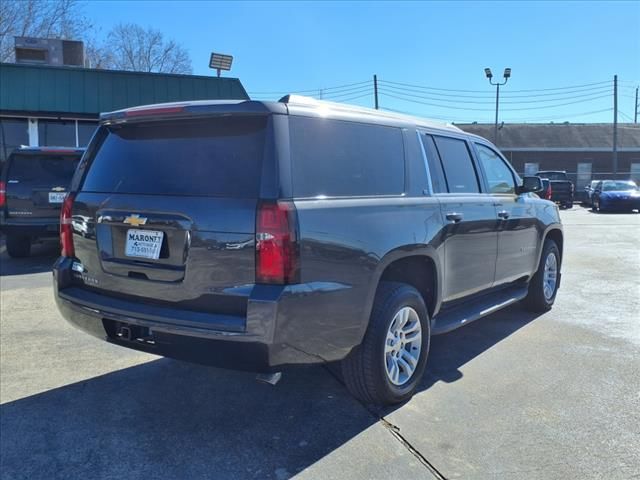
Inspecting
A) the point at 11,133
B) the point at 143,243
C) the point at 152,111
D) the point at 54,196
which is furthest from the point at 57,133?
the point at 143,243

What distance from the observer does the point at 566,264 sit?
31.5 ft

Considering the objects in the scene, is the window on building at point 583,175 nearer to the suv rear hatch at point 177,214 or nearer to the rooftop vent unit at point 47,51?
the rooftop vent unit at point 47,51

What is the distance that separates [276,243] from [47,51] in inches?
696

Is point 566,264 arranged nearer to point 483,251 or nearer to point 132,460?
point 483,251

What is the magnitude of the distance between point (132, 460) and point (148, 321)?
0.79m

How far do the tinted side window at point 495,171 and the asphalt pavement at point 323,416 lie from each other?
1482 millimetres

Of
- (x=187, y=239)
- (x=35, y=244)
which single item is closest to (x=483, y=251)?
(x=187, y=239)

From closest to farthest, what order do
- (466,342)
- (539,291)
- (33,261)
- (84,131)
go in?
1. (466,342)
2. (539,291)
3. (33,261)
4. (84,131)

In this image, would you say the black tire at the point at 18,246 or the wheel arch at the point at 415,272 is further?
the black tire at the point at 18,246

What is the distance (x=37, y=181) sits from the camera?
911 cm

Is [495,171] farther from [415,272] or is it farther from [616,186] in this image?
[616,186]

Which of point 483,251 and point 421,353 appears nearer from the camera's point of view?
point 421,353

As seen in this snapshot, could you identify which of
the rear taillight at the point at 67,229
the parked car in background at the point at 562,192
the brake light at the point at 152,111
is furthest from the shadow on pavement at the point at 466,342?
the parked car in background at the point at 562,192

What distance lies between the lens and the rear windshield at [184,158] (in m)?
3.00
